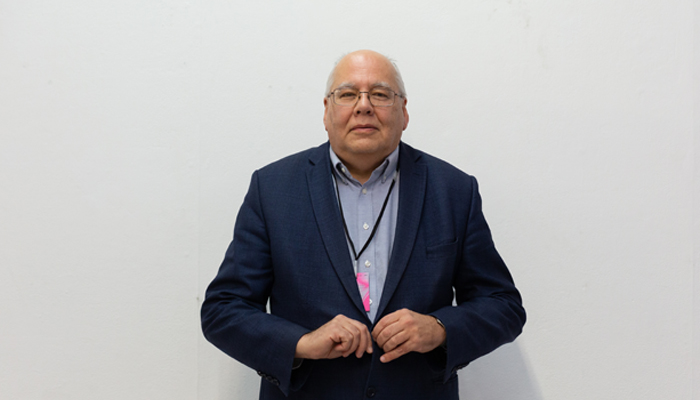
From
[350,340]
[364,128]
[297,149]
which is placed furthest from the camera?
[297,149]

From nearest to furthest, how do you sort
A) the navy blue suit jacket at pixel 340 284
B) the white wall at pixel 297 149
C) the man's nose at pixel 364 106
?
the navy blue suit jacket at pixel 340 284
the man's nose at pixel 364 106
the white wall at pixel 297 149

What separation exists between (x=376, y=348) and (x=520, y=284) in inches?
31.9

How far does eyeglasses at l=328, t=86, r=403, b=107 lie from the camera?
1669 mm

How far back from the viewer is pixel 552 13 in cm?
209

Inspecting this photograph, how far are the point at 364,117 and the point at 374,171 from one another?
6.5 inches

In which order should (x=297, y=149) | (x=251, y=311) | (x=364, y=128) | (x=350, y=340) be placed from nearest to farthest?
(x=350, y=340)
(x=251, y=311)
(x=364, y=128)
(x=297, y=149)

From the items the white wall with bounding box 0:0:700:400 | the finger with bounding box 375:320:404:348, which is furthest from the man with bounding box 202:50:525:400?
the white wall with bounding box 0:0:700:400

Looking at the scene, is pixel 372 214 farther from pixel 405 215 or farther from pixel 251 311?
pixel 251 311

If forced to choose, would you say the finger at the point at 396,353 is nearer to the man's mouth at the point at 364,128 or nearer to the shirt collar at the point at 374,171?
the shirt collar at the point at 374,171

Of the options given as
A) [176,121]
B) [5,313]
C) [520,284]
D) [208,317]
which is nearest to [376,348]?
[208,317]

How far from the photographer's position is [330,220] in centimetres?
160

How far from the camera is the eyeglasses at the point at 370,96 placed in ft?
5.48

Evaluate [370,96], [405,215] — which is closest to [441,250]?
[405,215]

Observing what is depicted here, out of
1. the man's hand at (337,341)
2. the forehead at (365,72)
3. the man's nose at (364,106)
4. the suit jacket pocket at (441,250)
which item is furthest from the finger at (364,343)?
the forehead at (365,72)
